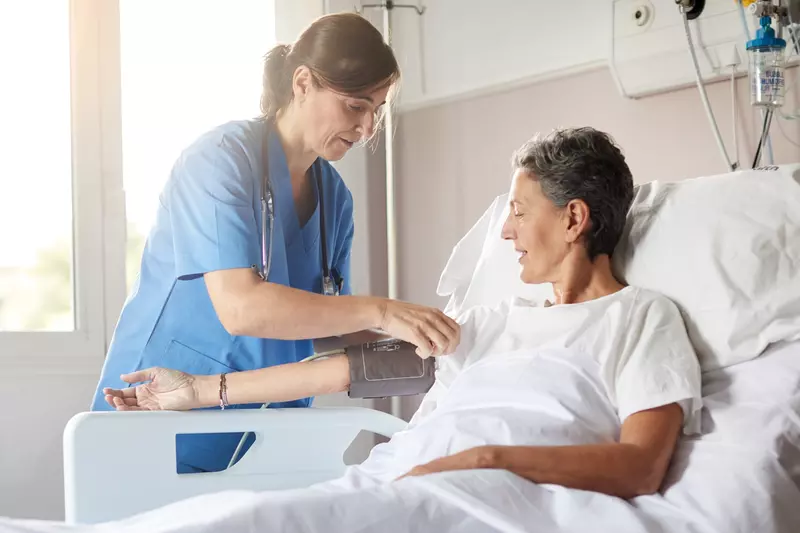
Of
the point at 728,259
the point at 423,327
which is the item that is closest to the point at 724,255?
the point at 728,259

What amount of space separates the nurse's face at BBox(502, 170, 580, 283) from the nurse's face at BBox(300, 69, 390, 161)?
329 mm

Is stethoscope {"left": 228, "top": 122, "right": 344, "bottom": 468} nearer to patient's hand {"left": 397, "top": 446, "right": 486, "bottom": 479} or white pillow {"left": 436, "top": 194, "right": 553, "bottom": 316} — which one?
white pillow {"left": 436, "top": 194, "right": 553, "bottom": 316}

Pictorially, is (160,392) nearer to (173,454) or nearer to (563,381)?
(173,454)

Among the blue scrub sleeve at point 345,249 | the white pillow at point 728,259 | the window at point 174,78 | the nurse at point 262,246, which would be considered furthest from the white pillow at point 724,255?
the window at point 174,78

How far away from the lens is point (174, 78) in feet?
8.74

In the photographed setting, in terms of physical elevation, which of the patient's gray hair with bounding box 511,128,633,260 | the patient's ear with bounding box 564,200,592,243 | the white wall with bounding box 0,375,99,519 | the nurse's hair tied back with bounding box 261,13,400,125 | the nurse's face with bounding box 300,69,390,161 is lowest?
the white wall with bounding box 0,375,99,519

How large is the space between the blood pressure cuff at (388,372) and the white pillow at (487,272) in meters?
0.16

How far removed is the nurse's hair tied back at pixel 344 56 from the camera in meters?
1.59

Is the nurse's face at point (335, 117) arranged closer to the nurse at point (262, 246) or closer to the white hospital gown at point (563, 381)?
the nurse at point (262, 246)

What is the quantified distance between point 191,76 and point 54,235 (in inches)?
24.7

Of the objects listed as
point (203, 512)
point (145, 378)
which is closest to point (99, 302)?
point (145, 378)

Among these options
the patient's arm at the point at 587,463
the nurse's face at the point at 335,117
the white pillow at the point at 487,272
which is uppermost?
the nurse's face at the point at 335,117

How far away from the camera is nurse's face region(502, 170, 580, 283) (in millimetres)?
1460

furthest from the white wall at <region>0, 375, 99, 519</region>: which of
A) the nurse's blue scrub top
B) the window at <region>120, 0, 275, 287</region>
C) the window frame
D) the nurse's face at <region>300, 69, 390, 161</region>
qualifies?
the nurse's face at <region>300, 69, 390, 161</region>
